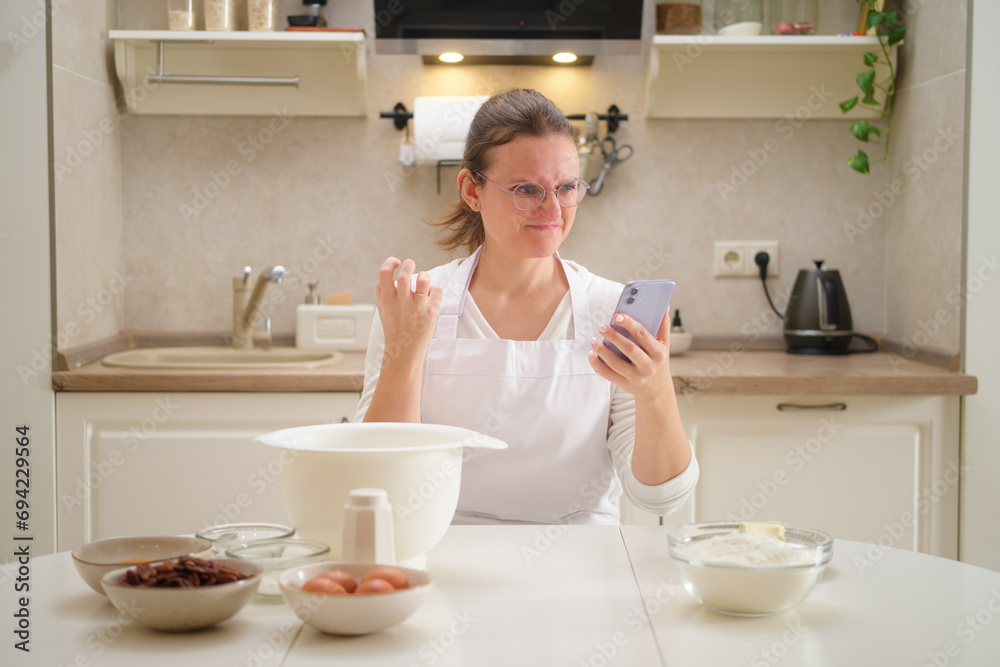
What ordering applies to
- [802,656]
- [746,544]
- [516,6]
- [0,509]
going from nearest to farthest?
[802,656]
[746,544]
[0,509]
[516,6]

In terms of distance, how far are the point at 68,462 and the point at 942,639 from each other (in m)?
1.84

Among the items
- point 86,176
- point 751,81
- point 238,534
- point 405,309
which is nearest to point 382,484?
point 238,534

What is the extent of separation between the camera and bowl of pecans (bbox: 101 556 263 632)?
708mm

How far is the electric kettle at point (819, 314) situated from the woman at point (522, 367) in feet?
3.31

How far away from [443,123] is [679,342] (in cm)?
85

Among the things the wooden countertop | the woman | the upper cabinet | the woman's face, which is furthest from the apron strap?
the upper cabinet

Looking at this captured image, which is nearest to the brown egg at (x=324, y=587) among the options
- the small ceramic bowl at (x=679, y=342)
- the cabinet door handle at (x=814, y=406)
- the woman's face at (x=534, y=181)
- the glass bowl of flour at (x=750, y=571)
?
the glass bowl of flour at (x=750, y=571)

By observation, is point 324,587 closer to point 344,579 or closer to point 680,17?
point 344,579

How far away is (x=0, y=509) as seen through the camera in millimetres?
1969

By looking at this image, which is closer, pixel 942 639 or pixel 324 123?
pixel 942 639

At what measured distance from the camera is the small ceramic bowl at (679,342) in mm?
2275

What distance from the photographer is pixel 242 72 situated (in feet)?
7.65

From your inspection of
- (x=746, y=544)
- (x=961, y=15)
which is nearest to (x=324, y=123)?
(x=961, y=15)

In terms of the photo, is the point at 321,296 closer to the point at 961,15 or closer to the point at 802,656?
the point at 961,15
